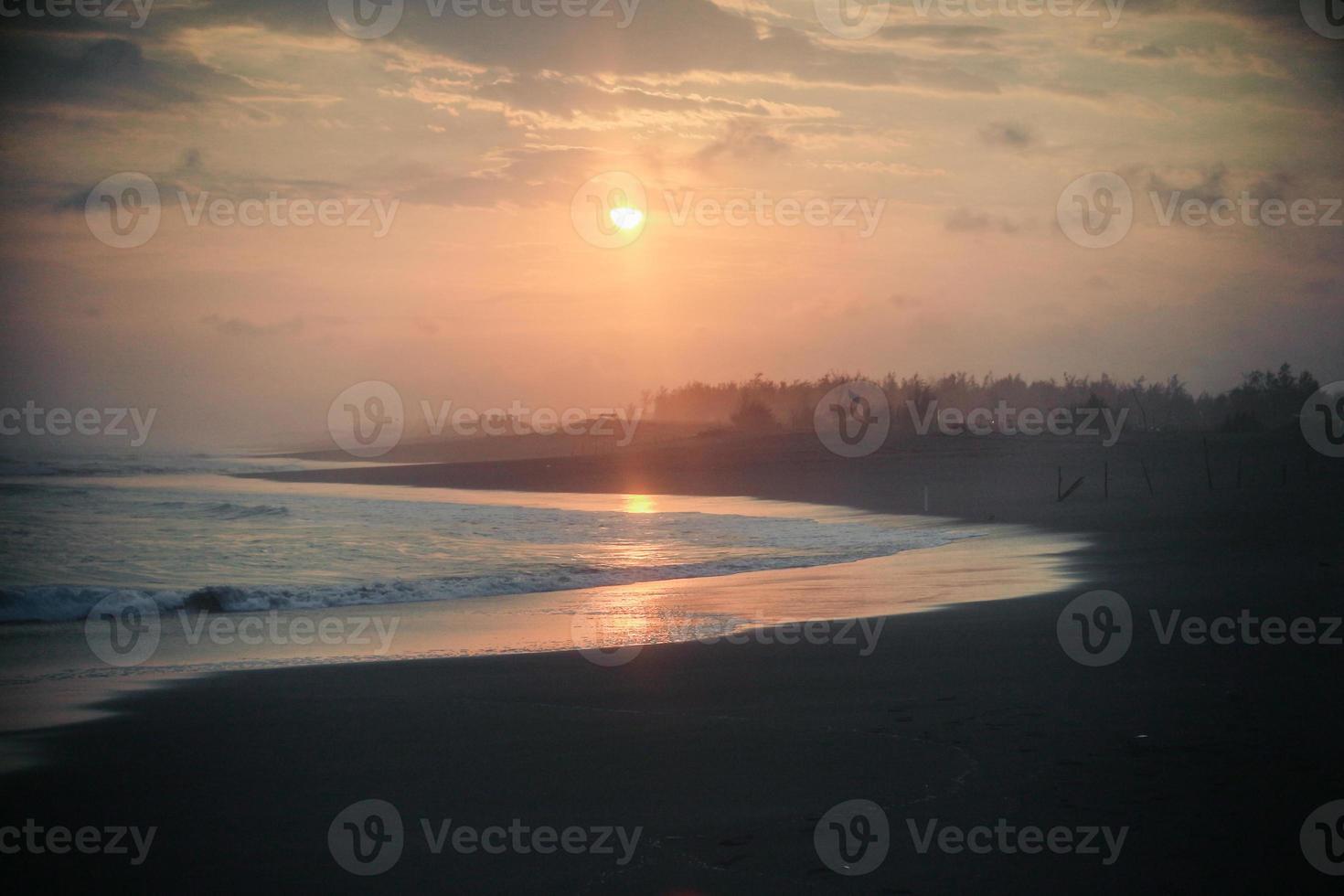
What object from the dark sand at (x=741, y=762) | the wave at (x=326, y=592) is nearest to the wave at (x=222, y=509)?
the wave at (x=326, y=592)

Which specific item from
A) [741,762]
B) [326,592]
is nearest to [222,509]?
[326,592]

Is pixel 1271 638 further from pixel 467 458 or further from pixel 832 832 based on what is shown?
pixel 467 458

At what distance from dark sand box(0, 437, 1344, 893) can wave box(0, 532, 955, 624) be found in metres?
6.03

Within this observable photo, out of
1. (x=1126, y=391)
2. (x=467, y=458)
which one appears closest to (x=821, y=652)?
(x=467, y=458)

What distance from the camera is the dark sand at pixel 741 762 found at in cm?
526

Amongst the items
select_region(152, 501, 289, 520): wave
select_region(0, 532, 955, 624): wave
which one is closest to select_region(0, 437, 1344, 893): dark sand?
select_region(0, 532, 955, 624): wave

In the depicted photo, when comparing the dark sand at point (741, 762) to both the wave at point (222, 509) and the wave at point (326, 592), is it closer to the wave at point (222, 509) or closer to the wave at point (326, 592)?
the wave at point (326, 592)

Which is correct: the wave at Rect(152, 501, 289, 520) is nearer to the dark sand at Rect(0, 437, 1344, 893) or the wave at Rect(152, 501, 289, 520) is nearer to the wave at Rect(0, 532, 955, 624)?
the wave at Rect(0, 532, 955, 624)

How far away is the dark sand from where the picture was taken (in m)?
5.26

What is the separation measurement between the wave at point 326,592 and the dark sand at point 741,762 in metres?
6.03

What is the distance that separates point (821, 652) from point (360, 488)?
46.1 m

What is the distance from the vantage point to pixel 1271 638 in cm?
1055

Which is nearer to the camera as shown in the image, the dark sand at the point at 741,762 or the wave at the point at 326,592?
the dark sand at the point at 741,762

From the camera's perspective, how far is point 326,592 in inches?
664
